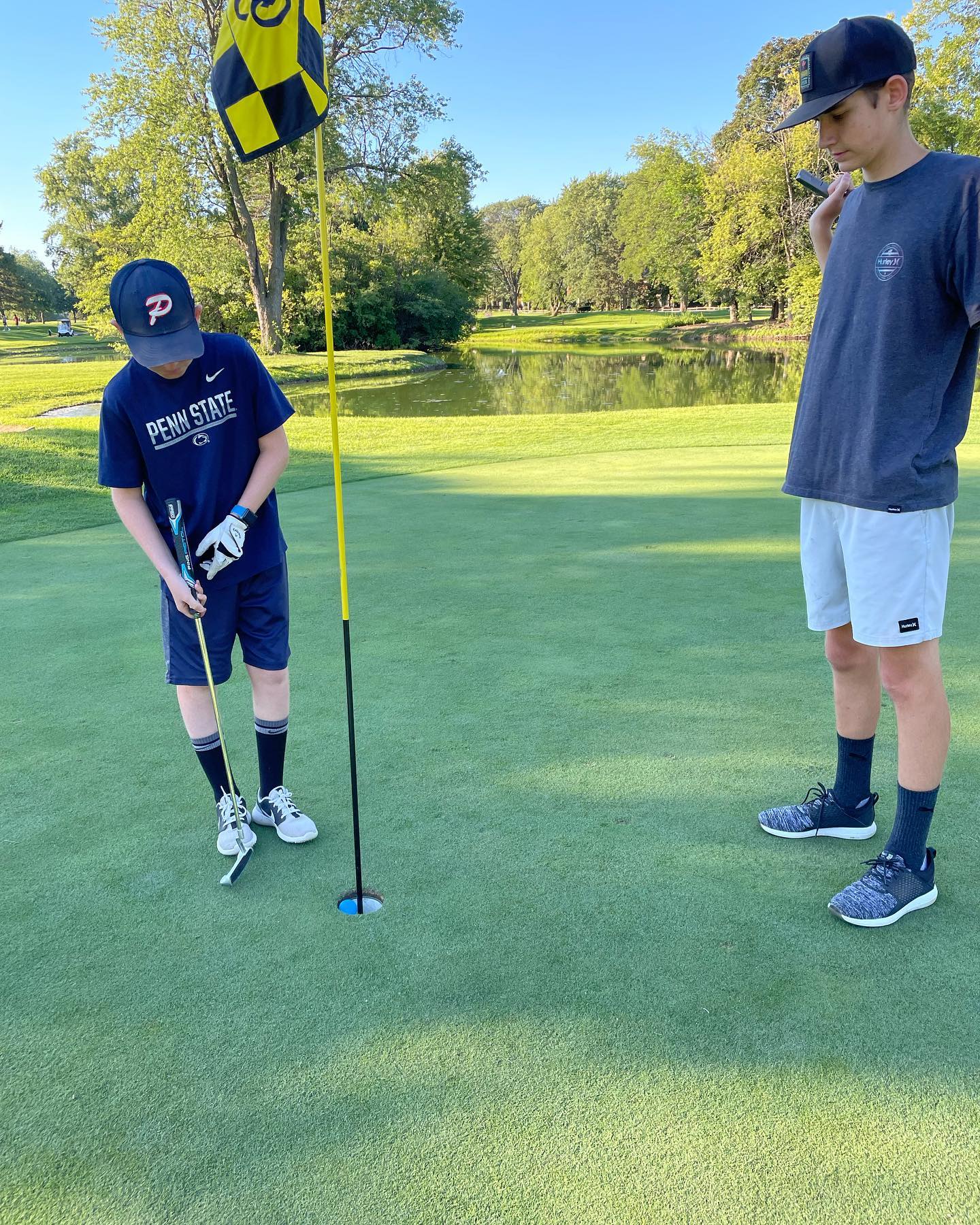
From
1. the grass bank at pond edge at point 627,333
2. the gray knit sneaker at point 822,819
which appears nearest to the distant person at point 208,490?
the gray knit sneaker at point 822,819

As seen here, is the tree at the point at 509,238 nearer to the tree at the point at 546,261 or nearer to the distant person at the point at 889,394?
the tree at the point at 546,261

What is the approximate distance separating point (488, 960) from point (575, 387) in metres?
20.8

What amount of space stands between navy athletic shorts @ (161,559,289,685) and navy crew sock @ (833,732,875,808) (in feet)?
5.20

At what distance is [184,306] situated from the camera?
6.80 feet

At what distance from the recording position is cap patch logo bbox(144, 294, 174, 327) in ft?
6.63

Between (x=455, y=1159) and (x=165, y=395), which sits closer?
(x=455, y=1159)

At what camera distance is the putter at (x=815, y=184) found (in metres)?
2.18

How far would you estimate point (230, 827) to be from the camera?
2344 millimetres

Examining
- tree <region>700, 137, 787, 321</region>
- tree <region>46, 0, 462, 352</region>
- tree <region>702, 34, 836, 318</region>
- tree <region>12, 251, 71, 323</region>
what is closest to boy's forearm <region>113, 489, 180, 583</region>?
tree <region>46, 0, 462, 352</region>

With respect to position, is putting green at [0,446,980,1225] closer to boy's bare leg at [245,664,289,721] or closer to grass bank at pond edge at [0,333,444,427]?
boy's bare leg at [245,664,289,721]

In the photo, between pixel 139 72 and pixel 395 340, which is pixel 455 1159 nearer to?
pixel 139 72

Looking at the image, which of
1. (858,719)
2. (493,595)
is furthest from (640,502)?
(858,719)

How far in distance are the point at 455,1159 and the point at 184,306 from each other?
1.87m

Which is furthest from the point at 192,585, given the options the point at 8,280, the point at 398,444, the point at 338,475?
the point at 8,280
